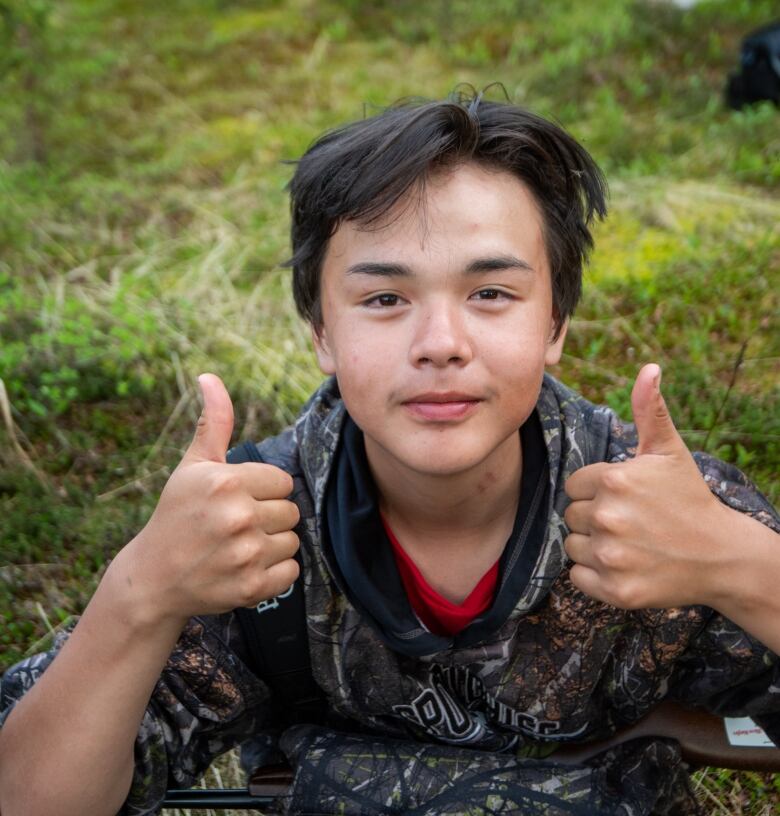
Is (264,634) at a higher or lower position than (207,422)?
lower

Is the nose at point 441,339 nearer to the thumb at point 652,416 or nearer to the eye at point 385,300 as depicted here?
the eye at point 385,300

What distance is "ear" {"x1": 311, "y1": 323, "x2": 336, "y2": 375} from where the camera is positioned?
7.72 feet

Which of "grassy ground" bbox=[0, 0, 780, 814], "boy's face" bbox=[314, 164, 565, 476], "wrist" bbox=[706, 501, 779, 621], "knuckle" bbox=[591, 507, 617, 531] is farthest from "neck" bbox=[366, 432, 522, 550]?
"grassy ground" bbox=[0, 0, 780, 814]

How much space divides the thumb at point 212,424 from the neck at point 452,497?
1.55 feet

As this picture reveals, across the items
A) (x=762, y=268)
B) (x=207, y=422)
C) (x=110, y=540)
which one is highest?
(x=207, y=422)

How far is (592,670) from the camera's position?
7.55 ft

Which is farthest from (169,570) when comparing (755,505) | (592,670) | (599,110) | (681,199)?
(599,110)

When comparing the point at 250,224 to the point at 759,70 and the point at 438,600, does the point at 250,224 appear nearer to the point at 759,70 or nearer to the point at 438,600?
the point at 759,70

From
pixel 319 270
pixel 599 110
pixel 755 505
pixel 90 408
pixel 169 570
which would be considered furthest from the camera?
pixel 599 110

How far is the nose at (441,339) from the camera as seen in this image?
1.94 meters

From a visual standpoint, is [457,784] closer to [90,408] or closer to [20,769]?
[20,769]

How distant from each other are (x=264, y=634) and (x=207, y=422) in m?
0.57

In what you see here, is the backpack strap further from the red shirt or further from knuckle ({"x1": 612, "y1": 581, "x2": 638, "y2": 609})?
knuckle ({"x1": 612, "y1": 581, "x2": 638, "y2": 609})

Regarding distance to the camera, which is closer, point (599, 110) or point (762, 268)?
point (762, 268)
